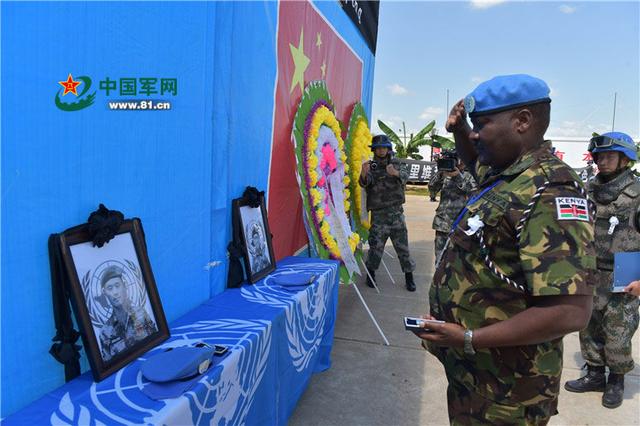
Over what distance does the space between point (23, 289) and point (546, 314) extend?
58.8 inches

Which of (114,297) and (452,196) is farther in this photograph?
(452,196)

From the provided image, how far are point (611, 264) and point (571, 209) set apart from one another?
6.97 ft

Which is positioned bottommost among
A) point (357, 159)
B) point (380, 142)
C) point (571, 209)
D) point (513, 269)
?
point (513, 269)

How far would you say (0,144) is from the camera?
46.6 inches

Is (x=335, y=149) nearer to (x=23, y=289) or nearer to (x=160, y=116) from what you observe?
(x=160, y=116)

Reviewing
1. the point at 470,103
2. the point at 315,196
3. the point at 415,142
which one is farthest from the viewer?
the point at 415,142

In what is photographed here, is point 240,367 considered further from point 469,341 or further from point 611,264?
point 611,264

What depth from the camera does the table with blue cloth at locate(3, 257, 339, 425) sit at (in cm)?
128

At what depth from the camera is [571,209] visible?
1.11 meters

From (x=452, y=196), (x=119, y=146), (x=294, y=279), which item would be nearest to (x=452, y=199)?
(x=452, y=196)

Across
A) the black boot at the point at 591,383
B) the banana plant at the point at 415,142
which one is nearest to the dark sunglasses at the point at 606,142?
the black boot at the point at 591,383

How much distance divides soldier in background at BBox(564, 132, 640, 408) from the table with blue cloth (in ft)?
5.94

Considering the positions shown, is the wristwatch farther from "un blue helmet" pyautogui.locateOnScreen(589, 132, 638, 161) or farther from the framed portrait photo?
"un blue helmet" pyautogui.locateOnScreen(589, 132, 638, 161)

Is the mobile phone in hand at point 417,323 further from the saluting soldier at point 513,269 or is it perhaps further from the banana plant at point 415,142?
the banana plant at point 415,142
